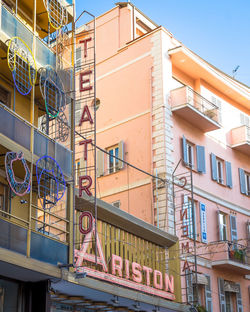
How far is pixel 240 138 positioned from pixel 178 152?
5.68 m

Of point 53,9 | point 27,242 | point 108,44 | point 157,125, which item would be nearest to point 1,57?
point 53,9

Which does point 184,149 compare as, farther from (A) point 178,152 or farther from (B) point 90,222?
(B) point 90,222

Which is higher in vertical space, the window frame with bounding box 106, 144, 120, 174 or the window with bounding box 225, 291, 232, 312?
the window frame with bounding box 106, 144, 120, 174

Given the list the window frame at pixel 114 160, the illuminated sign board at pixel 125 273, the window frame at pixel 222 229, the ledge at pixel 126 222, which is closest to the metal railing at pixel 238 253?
the window frame at pixel 222 229

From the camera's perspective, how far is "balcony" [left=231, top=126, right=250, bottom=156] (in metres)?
32.5

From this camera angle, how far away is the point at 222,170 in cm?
3170

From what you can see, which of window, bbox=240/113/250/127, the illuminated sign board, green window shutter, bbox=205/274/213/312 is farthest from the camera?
window, bbox=240/113/250/127

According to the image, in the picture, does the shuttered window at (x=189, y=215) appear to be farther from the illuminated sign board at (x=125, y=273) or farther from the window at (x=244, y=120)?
the window at (x=244, y=120)

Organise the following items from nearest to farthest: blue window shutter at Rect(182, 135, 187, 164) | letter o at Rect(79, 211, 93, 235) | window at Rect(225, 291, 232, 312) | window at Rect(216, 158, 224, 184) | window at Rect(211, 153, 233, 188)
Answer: letter o at Rect(79, 211, 93, 235) < blue window shutter at Rect(182, 135, 187, 164) < window at Rect(225, 291, 232, 312) < window at Rect(211, 153, 233, 188) < window at Rect(216, 158, 224, 184)

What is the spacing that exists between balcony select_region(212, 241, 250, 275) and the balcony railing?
40.4 feet

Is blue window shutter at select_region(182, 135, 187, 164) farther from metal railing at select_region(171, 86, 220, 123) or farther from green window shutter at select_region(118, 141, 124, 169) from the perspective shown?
green window shutter at select_region(118, 141, 124, 169)

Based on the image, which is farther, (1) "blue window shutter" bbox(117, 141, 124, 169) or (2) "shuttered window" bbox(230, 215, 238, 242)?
(2) "shuttered window" bbox(230, 215, 238, 242)

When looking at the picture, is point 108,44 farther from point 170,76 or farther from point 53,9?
point 53,9

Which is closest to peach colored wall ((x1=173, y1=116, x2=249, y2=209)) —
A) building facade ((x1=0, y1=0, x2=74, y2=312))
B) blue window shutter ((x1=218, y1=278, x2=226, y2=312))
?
blue window shutter ((x1=218, y1=278, x2=226, y2=312))
